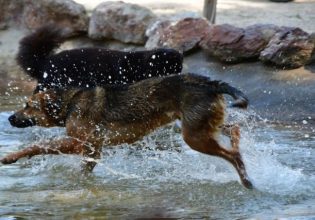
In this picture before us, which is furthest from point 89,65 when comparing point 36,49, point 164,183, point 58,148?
point 164,183

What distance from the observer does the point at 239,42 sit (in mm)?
10641

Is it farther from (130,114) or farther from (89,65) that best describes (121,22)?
(130,114)

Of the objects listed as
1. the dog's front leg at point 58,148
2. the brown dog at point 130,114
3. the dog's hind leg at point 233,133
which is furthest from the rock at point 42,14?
the dog's hind leg at point 233,133

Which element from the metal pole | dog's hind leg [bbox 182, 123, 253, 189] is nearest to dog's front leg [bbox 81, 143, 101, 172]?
dog's hind leg [bbox 182, 123, 253, 189]

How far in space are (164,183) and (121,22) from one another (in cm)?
548

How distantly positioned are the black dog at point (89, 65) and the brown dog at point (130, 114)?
139cm

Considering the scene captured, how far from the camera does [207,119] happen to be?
649 cm

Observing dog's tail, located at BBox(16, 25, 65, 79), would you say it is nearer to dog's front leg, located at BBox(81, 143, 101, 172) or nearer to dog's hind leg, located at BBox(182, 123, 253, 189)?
dog's front leg, located at BBox(81, 143, 101, 172)

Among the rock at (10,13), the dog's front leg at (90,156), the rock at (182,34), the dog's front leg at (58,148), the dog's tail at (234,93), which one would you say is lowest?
the rock at (10,13)

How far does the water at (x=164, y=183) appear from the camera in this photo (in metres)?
5.99

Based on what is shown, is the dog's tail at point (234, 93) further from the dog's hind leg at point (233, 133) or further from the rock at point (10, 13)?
the rock at point (10, 13)

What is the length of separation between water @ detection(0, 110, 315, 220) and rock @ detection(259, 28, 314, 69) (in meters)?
1.85

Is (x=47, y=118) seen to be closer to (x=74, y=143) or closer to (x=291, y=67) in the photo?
(x=74, y=143)

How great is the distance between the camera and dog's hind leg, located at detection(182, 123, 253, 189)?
21.5 ft
